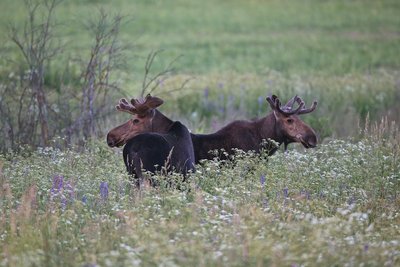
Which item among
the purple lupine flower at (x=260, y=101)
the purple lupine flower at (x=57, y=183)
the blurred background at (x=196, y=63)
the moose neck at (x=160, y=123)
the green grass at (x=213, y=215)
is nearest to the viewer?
the green grass at (x=213, y=215)

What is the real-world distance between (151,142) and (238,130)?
2297 mm

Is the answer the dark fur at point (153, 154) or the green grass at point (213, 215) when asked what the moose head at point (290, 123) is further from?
the dark fur at point (153, 154)

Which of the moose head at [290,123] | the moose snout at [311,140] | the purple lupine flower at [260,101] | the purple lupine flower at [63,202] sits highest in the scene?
the moose head at [290,123]

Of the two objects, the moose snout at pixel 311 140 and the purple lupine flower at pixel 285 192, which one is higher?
the moose snout at pixel 311 140

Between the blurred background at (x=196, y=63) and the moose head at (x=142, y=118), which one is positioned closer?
the moose head at (x=142, y=118)

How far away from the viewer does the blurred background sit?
14.6m

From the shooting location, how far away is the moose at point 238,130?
39.2ft

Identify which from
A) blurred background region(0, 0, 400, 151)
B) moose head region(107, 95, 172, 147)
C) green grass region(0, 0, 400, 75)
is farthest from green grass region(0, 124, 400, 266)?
green grass region(0, 0, 400, 75)

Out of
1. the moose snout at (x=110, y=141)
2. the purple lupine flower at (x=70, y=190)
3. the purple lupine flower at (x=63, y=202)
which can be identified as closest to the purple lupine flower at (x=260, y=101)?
the moose snout at (x=110, y=141)

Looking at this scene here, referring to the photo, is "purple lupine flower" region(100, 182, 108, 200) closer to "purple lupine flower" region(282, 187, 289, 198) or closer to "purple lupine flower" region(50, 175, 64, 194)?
"purple lupine flower" region(50, 175, 64, 194)

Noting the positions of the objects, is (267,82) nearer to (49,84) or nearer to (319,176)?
(49,84)

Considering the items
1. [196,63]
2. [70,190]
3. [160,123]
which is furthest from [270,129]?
[196,63]

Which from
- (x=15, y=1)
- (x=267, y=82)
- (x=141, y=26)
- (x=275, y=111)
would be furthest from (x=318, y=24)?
(x=275, y=111)

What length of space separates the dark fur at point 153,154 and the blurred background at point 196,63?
63.5 inches
